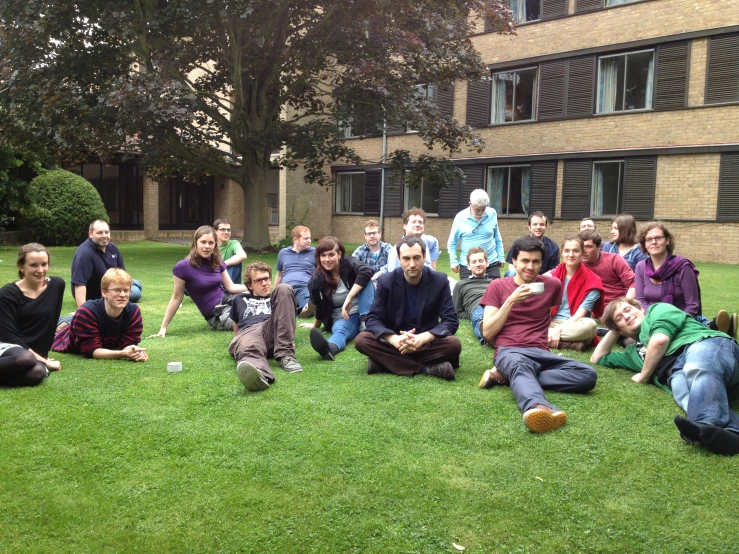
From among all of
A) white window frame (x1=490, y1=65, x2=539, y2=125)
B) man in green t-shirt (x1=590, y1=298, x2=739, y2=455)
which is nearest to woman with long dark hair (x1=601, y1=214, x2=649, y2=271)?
man in green t-shirt (x1=590, y1=298, x2=739, y2=455)

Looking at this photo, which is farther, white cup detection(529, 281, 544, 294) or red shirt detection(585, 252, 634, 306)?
red shirt detection(585, 252, 634, 306)

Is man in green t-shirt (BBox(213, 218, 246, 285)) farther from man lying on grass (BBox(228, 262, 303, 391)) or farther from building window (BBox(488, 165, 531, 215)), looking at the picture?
building window (BBox(488, 165, 531, 215))

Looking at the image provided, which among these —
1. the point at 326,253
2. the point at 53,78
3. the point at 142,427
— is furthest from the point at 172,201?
the point at 142,427

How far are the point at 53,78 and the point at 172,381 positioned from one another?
14155 mm

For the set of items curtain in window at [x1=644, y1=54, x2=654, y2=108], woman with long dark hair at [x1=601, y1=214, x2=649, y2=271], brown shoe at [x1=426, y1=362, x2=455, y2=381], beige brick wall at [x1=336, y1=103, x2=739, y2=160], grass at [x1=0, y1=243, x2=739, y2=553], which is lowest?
grass at [x1=0, y1=243, x2=739, y2=553]

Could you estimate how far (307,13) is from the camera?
59.4ft

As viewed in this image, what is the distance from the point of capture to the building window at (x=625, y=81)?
2005 cm

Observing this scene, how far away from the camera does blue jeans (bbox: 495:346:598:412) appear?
491 centimetres

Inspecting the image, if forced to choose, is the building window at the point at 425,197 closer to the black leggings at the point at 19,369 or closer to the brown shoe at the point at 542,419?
the black leggings at the point at 19,369

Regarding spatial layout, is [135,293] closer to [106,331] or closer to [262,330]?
[106,331]

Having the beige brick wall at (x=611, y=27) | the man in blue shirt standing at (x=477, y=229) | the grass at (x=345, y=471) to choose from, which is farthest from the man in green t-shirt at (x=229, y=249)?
the beige brick wall at (x=611, y=27)

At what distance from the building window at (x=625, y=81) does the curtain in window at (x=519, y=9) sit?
333cm

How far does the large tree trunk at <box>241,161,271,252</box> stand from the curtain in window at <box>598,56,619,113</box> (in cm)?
1075

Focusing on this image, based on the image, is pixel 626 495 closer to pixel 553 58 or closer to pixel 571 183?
pixel 571 183
